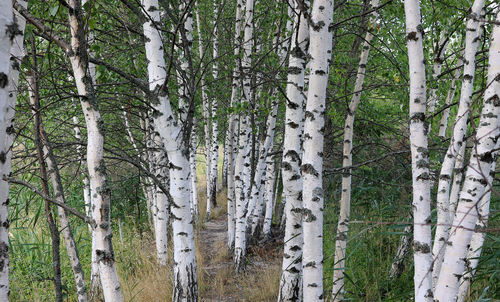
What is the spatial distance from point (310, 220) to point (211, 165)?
9.44 metres

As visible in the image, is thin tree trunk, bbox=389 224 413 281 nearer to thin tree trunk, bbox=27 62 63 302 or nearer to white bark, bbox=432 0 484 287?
white bark, bbox=432 0 484 287

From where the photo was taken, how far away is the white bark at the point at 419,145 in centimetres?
226

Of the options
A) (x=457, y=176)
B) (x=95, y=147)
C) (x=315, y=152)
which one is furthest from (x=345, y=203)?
(x=95, y=147)

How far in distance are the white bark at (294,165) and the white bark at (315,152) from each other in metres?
0.65

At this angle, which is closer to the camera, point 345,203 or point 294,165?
point 294,165

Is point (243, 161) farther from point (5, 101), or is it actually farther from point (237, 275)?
point (5, 101)

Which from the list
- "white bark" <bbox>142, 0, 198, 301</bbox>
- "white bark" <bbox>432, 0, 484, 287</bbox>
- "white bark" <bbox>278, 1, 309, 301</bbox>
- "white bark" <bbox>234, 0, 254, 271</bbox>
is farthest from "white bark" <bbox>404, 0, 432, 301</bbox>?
"white bark" <bbox>234, 0, 254, 271</bbox>

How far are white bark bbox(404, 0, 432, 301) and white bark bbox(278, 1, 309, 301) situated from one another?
1.26 metres

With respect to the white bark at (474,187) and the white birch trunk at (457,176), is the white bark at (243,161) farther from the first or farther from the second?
the white bark at (474,187)

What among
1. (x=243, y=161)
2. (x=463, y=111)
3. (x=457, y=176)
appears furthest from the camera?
(x=243, y=161)

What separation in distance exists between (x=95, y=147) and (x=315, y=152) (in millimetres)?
1562

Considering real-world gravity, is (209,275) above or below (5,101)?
below

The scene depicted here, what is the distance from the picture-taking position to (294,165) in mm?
3543

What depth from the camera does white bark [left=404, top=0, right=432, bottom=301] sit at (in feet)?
7.40
